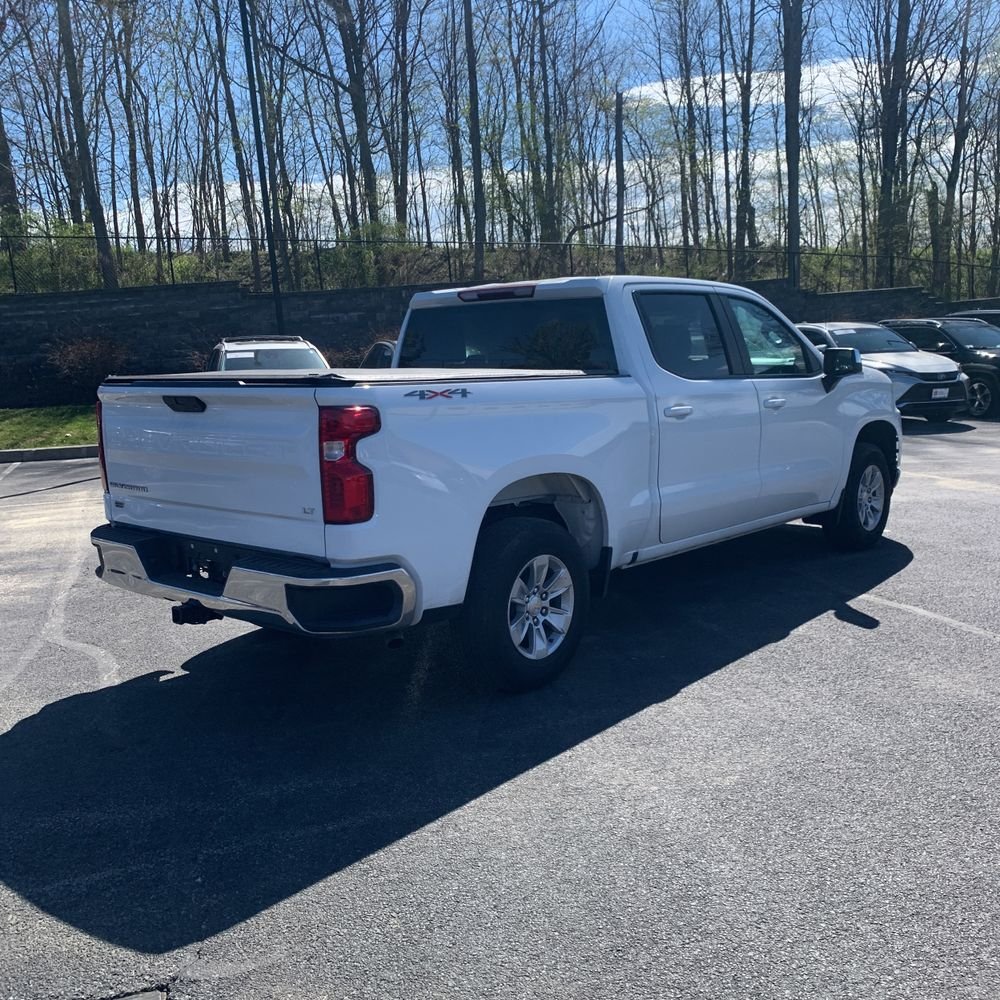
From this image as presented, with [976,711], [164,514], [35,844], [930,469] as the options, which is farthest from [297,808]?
[930,469]

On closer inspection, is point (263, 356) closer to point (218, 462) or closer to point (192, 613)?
point (192, 613)

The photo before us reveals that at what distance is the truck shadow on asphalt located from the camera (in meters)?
3.48

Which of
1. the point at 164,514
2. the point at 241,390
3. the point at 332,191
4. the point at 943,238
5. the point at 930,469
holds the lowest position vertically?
the point at 930,469

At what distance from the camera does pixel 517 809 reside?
12.9 ft

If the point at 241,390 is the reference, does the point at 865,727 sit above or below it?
below

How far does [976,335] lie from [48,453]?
1586cm

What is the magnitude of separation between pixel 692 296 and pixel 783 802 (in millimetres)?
3481

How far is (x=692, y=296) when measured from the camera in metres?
6.43

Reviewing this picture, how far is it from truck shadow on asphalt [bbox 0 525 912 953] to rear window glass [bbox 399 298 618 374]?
164cm

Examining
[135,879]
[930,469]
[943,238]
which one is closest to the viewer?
[135,879]

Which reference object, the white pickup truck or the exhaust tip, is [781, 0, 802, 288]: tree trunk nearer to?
the white pickup truck

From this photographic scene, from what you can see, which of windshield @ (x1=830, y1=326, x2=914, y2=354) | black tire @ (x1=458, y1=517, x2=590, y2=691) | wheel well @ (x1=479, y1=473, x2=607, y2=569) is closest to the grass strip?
windshield @ (x1=830, y1=326, x2=914, y2=354)

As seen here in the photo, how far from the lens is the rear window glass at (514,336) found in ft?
19.4

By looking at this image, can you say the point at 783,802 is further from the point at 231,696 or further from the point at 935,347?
the point at 935,347
